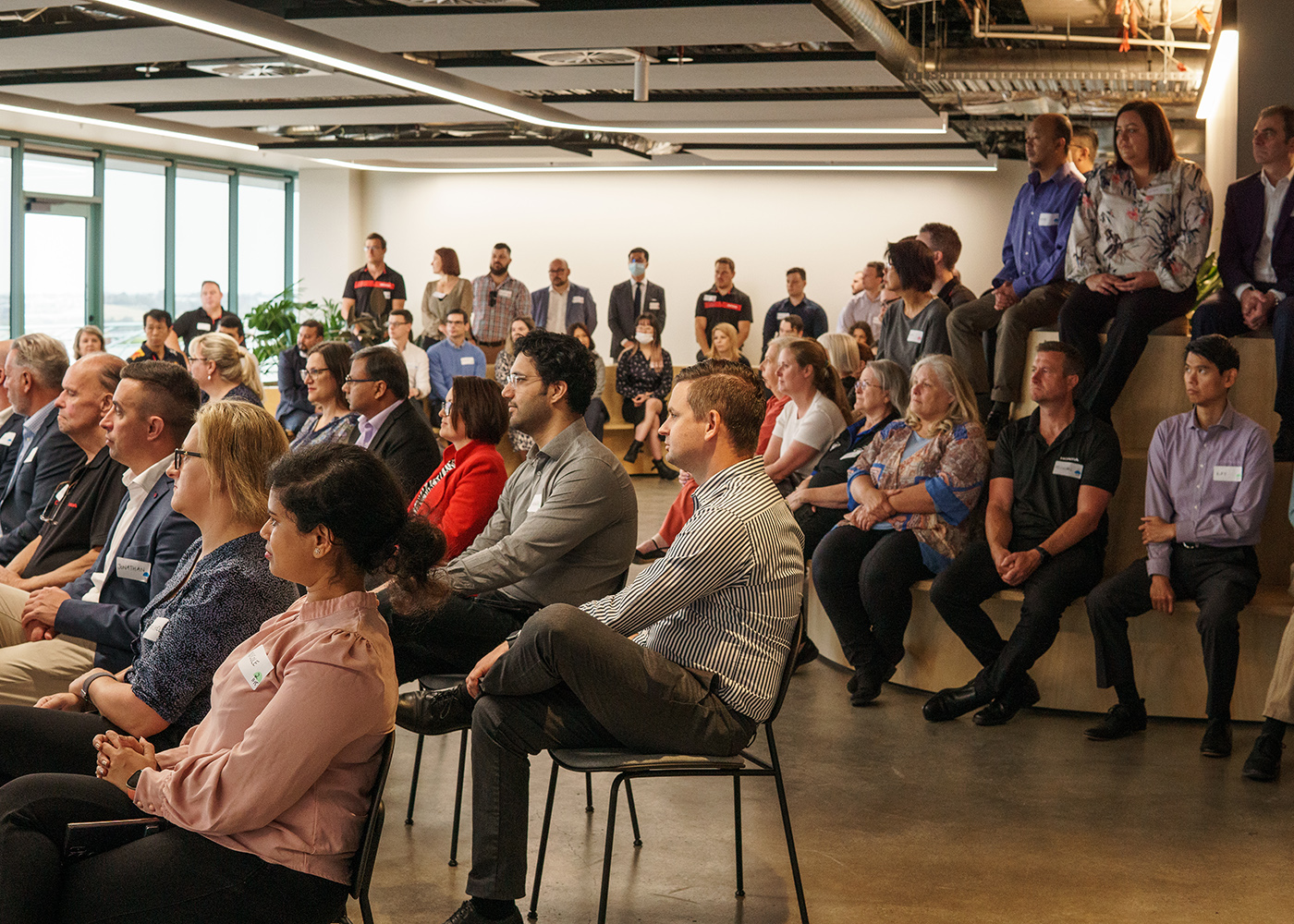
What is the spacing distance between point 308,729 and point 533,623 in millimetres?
765

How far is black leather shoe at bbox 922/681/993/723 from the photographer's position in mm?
4578

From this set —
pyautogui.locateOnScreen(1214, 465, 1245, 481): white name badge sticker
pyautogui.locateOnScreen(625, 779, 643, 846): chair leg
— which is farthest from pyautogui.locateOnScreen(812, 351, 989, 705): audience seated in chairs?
pyautogui.locateOnScreen(625, 779, 643, 846): chair leg

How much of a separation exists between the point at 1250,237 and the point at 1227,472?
1532mm

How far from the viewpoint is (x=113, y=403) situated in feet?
10.4

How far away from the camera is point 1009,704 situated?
4637 millimetres

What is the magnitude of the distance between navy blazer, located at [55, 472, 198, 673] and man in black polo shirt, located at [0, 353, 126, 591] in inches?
35.2

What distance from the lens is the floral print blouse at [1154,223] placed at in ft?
17.2

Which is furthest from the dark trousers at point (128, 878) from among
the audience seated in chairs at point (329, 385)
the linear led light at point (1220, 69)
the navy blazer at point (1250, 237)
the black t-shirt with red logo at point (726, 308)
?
the black t-shirt with red logo at point (726, 308)

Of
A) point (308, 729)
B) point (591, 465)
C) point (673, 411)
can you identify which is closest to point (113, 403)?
point (591, 465)

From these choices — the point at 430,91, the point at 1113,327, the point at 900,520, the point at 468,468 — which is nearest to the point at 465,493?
the point at 468,468

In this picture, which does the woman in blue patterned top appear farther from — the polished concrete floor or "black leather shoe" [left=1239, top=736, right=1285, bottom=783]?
"black leather shoe" [left=1239, top=736, right=1285, bottom=783]

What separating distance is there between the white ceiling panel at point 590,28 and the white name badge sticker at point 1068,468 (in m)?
3.00

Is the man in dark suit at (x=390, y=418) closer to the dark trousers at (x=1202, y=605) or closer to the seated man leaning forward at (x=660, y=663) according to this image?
the seated man leaning forward at (x=660, y=663)

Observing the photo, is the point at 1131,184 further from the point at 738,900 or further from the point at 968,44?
the point at 968,44
